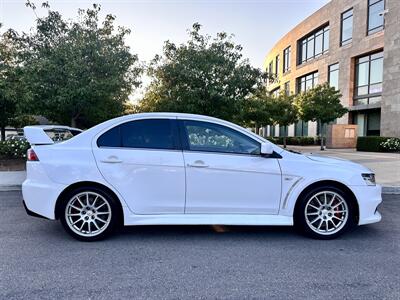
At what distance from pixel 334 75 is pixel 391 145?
12.8m

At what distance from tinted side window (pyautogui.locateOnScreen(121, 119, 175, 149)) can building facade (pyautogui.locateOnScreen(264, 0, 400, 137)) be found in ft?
58.8

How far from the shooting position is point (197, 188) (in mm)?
4336

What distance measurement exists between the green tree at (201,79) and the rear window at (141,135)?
20.9 feet

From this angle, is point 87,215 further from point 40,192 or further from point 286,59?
point 286,59

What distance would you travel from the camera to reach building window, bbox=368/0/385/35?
83.5 ft

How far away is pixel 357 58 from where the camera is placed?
2873cm

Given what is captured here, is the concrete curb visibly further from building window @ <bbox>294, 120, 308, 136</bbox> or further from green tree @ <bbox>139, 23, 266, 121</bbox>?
building window @ <bbox>294, 120, 308, 136</bbox>

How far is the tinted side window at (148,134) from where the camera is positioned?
444 cm

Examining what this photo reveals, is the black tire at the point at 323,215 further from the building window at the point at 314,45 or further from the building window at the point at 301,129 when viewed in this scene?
the building window at the point at 301,129

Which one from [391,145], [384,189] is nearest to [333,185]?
[384,189]

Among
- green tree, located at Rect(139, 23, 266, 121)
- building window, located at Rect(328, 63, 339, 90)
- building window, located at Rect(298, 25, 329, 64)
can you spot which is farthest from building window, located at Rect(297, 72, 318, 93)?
green tree, located at Rect(139, 23, 266, 121)

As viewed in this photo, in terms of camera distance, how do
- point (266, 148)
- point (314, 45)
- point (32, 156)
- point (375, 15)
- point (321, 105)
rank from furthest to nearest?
point (314, 45) < point (375, 15) < point (321, 105) < point (32, 156) < point (266, 148)

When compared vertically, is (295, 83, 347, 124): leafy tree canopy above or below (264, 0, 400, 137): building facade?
below

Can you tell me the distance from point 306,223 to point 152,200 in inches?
82.7
